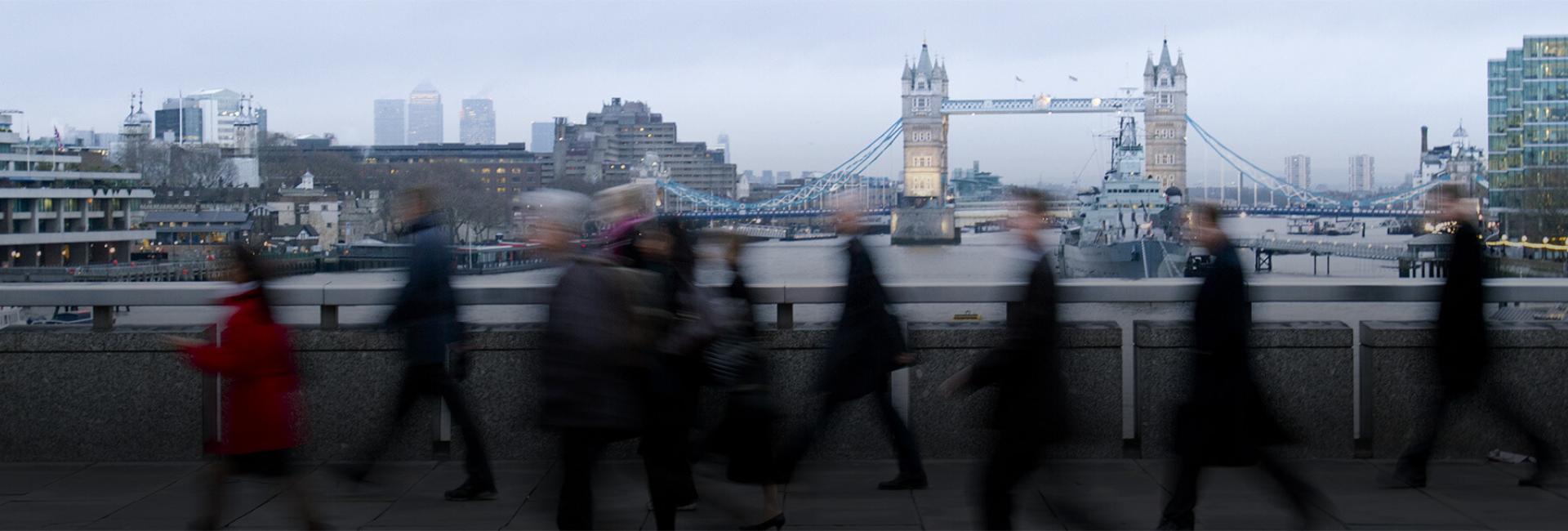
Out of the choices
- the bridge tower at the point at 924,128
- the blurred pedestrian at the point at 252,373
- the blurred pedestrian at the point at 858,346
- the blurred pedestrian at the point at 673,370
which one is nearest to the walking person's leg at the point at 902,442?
the blurred pedestrian at the point at 858,346

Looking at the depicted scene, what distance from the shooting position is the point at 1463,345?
5422 millimetres

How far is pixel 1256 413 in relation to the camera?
15.5ft

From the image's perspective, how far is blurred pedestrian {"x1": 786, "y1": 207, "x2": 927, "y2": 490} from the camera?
213 inches

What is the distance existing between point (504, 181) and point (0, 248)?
1905cm

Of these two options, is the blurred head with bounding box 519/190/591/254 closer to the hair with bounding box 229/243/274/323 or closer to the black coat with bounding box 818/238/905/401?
the hair with bounding box 229/243/274/323

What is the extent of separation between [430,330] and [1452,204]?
3960 millimetres

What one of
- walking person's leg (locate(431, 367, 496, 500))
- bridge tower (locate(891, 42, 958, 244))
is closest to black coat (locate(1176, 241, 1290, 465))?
walking person's leg (locate(431, 367, 496, 500))

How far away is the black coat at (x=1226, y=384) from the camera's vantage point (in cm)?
474

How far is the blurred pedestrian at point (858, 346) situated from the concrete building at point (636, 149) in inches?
2231

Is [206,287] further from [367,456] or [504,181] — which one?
[504,181]

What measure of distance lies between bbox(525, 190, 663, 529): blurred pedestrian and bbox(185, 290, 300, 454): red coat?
96cm

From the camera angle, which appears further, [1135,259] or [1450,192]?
[1135,259]

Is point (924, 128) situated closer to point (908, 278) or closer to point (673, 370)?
point (908, 278)

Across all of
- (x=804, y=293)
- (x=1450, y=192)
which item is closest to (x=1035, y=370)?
(x=804, y=293)
